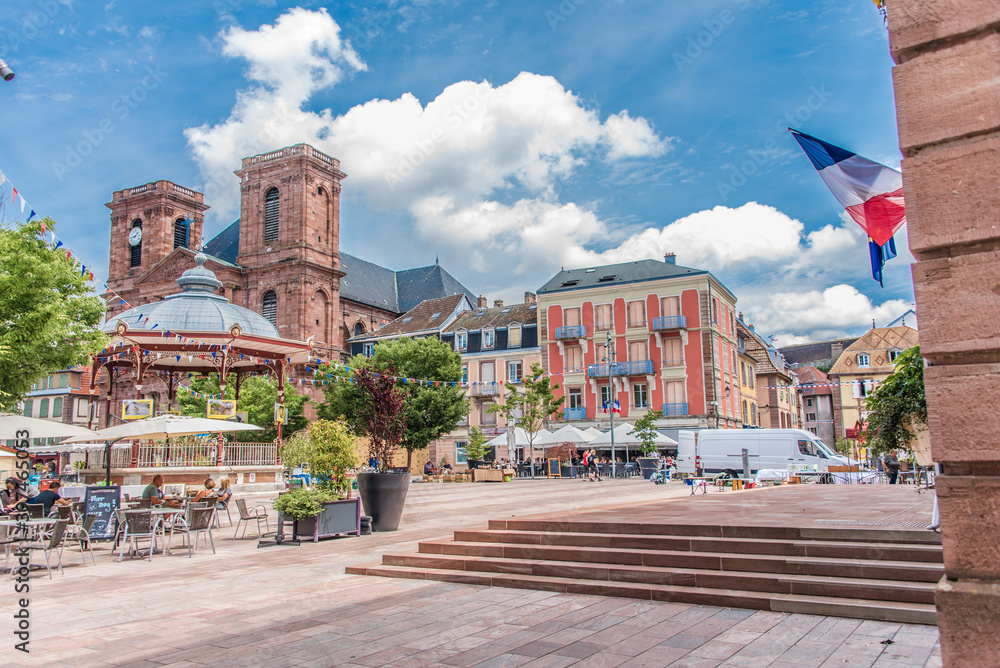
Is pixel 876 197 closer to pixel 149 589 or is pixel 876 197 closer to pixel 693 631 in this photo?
pixel 693 631

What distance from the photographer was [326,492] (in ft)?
36.2

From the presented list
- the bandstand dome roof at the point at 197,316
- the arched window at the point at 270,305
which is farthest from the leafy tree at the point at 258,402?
the bandstand dome roof at the point at 197,316

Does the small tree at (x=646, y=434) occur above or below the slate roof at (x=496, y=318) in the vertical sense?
below

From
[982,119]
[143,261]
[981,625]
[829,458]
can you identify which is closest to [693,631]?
[981,625]

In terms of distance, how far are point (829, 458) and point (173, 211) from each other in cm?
5082

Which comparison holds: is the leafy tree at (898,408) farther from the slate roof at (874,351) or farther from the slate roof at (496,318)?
the slate roof at (874,351)

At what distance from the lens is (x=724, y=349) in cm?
4328

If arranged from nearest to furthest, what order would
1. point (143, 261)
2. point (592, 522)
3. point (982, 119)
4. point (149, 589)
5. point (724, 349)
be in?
1. point (982, 119)
2. point (149, 589)
3. point (592, 522)
4. point (724, 349)
5. point (143, 261)

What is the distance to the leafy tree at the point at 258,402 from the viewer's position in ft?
128

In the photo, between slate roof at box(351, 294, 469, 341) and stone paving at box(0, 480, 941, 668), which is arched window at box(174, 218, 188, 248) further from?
stone paving at box(0, 480, 941, 668)

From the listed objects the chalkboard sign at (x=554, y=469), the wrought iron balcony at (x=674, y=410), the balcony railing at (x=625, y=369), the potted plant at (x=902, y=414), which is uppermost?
the balcony railing at (x=625, y=369)

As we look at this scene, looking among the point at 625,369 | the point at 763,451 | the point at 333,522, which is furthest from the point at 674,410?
the point at 333,522

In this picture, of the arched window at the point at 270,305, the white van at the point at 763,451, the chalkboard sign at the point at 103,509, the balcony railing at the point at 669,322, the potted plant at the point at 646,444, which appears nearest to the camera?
the chalkboard sign at the point at 103,509

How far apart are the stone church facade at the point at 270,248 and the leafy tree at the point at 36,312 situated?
34.0 m
